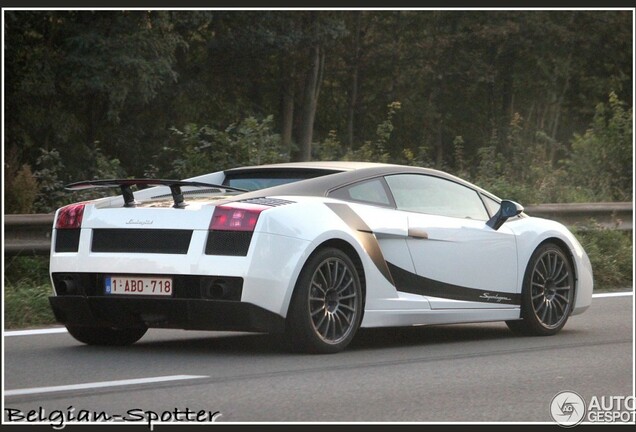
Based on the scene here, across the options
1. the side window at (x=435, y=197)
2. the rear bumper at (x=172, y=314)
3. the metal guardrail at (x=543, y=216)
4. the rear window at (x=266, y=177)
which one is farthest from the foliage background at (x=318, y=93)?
the rear bumper at (x=172, y=314)

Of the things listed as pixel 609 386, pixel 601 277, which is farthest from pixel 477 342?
A: pixel 601 277

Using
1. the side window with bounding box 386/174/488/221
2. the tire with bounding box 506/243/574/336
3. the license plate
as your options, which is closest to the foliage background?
the tire with bounding box 506/243/574/336

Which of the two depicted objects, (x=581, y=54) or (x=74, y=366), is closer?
(x=74, y=366)

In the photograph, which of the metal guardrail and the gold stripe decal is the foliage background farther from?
the gold stripe decal

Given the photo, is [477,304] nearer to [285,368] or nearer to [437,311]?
[437,311]

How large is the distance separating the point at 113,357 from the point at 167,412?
2249mm

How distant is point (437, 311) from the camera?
30.4ft

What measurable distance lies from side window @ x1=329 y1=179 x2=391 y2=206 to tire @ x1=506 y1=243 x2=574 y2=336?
61.4 inches

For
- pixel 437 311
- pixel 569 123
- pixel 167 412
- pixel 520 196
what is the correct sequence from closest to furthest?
pixel 167 412
pixel 437 311
pixel 520 196
pixel 569 123

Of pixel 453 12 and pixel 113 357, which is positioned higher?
pixel 453 12

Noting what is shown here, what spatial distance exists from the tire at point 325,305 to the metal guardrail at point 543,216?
14.1 feet

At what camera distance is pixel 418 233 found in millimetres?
9180

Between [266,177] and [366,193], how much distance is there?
2.56 ft

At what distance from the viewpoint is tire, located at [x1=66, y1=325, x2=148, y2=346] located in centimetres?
911
